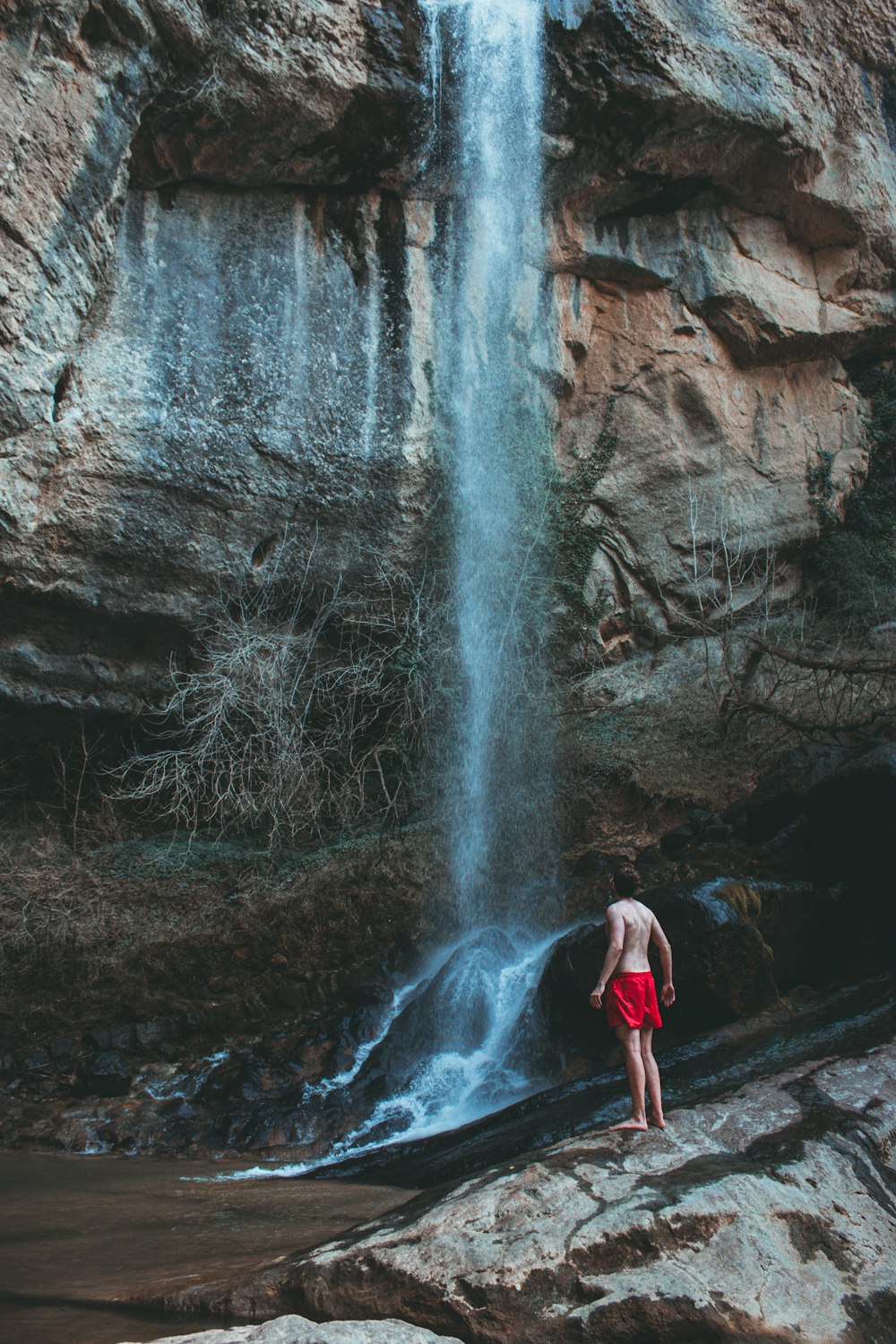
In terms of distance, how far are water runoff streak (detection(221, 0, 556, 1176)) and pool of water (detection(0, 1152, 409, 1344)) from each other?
2.97m

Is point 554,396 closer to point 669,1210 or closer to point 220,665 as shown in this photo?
point 220,665

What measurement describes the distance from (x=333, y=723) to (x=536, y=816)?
7.87ft

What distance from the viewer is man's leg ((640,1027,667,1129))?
15.7ft

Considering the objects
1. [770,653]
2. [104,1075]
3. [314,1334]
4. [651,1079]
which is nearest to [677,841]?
[770,653]

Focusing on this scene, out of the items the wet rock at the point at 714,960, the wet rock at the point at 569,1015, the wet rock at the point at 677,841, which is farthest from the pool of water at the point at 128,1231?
the wet rock at the point at 677,841

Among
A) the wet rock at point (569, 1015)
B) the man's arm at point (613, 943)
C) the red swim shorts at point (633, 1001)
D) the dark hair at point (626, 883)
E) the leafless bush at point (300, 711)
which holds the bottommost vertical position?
the wet rock at point (569, 1015)

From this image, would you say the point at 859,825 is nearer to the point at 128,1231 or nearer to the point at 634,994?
the point at 634,994

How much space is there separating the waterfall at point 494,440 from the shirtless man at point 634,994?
15.1 feet

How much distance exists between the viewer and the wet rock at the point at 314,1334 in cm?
325

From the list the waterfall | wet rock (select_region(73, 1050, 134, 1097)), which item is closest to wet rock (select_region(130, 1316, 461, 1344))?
wet rock (select_region(73, 1050, 134, 1097))

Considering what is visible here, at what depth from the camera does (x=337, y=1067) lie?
26.6ft

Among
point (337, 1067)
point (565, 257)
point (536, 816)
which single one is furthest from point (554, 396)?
point (337, 1067)

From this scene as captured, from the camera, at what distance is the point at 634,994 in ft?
16.3

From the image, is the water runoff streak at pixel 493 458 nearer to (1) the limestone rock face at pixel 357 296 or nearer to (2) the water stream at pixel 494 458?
(2) the water stream at pixel 494 458
